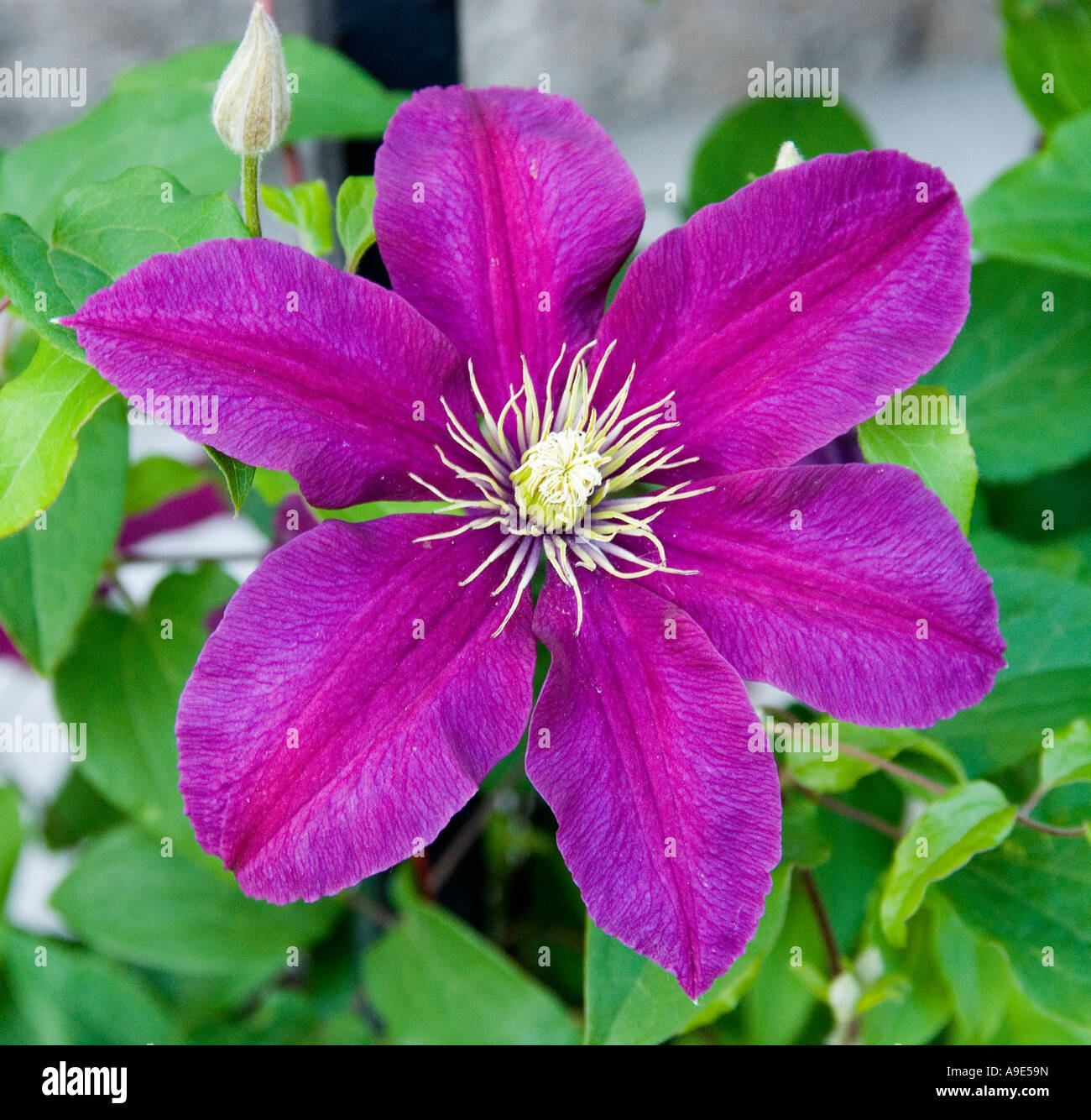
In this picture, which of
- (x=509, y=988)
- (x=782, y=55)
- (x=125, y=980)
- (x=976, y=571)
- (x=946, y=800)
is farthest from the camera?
(x=782, y=55)

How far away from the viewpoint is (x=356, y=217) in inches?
24.5

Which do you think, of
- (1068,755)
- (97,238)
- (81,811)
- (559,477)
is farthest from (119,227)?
(81,811)

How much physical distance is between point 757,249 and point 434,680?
10.1 inches

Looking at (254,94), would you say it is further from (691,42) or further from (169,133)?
(691,42)

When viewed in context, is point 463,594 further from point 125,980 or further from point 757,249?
point 125,980

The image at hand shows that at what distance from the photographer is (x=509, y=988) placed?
34.8 inches

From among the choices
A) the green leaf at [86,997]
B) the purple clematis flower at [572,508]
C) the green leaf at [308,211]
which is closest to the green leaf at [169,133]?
the green leaf at [308,211]

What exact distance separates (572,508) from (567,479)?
0.05 ft

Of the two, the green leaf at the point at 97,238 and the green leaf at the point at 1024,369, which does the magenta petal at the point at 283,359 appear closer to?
the green leaf at the point at 97,238

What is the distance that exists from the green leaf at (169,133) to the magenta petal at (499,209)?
8.5 inches

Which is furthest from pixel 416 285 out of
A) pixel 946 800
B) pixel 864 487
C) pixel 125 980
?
pixel 125 980

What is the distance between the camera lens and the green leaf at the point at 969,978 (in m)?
0.81

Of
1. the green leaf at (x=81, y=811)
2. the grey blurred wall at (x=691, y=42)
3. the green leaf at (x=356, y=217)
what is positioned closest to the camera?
the green leaf at (x=356, y=217)

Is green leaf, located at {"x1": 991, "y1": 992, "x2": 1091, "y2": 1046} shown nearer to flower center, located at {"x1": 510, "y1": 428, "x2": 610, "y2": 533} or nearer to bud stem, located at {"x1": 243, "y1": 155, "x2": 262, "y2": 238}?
flower center, located at {"x1": 510, "y1": 428, "x2": 610, "y2": 533}
